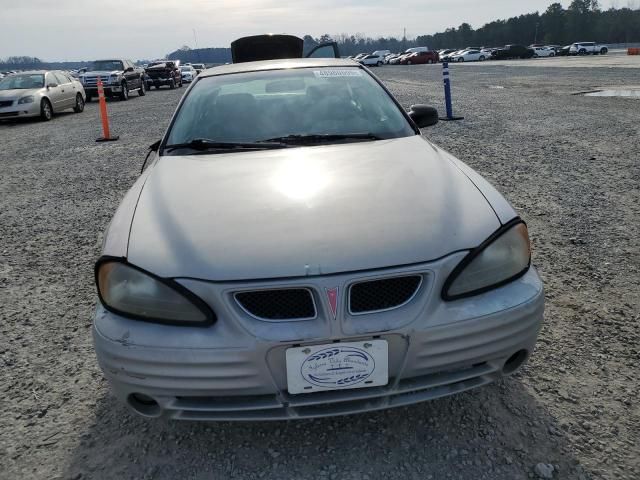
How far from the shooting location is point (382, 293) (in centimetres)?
182

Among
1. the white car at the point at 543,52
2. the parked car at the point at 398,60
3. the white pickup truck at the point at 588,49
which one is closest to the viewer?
the white pickup truck at the point at 588,49

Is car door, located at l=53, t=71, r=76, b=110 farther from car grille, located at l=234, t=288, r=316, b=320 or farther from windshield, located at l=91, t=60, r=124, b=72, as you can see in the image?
car grille, located at l=234, t=288, r=316, b=320

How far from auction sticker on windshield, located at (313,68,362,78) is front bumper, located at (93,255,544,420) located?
6.83ft

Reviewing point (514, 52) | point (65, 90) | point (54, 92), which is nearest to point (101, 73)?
point (65, 90)

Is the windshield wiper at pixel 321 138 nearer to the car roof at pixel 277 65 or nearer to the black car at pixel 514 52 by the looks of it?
the car roof at pixel 277 65

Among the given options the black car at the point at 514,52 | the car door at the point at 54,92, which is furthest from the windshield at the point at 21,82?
the black car at the point at 514,52

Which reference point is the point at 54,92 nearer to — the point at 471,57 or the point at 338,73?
the point at 338,73

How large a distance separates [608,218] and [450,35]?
124528 millimetres

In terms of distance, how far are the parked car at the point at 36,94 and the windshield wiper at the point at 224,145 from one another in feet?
44.6

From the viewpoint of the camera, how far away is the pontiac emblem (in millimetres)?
1750

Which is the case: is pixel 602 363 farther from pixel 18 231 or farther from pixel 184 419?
pixel 18 231

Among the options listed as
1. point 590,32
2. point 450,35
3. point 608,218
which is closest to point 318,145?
point 608,218

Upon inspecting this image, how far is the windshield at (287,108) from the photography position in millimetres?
3068

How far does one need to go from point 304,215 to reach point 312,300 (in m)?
0.41
